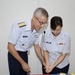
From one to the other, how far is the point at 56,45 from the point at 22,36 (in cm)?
51

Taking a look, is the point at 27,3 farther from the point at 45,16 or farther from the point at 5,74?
the point at 5,74

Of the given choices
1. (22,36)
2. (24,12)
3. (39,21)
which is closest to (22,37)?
(22,36)

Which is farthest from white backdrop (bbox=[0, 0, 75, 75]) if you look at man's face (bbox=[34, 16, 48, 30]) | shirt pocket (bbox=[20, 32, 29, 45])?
man's face (bbox=[34, 16, 48, 30])

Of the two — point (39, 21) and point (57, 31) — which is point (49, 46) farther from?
point (39, 21)

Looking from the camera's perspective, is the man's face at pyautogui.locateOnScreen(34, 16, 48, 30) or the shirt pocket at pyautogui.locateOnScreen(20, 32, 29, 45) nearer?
the man's face at pyautogui.locateOnScreen(34, 16, 48, 30)

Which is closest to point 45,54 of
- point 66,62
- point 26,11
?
point 66,62

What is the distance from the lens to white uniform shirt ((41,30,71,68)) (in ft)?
7.09

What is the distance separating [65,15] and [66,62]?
0.81 meters

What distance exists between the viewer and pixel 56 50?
2197 mm

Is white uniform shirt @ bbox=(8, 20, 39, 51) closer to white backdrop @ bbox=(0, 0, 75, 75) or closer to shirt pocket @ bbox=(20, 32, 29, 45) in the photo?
shirt pocket @ bbox=(20, 32, 29, 45)

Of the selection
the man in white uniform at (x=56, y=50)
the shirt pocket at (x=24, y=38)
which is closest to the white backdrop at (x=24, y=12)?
the man in white uniform at (x=56, y=50)

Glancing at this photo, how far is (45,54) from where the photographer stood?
2.28m

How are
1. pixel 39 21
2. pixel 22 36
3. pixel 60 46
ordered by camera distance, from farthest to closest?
1. pixel 60 46
2. pixel 22 36
3. pixel 39 21

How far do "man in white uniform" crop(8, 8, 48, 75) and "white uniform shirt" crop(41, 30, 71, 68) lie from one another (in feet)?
0.61
